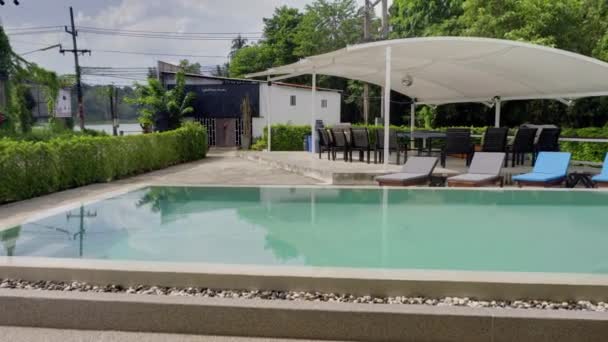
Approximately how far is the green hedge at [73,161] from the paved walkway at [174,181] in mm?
319

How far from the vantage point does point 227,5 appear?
2959 centimetres

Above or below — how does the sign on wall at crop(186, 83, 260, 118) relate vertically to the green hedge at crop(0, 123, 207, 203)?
above

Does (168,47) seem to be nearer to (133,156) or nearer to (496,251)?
(133,156)

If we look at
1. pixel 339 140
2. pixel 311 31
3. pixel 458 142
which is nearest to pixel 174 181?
pixel 339 140

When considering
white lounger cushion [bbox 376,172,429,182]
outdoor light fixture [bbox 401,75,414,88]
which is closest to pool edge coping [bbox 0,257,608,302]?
white lounger cushion [bbox 376,172,429,182]

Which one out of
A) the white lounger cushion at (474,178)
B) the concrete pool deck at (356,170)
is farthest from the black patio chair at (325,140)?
the white lounger cushion at (474,178)

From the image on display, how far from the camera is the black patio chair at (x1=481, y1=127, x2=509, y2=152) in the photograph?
10.9m

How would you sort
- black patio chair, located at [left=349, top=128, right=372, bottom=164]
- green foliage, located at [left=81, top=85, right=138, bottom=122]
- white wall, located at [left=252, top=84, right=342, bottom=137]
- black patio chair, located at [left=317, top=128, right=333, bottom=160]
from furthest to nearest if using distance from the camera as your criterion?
green foliage, located at [left=81, top=85, right=138, bottom=122], white wall, located at [left=252, top=84, right=342, bottom=137], black patio chair, located at [left=317, top=128, right=333, bottom=160], black patio chair, located at [left=349, top=128, right=372, bottom=164]

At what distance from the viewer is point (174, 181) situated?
12.1 meters

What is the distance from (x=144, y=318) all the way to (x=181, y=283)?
0.55m

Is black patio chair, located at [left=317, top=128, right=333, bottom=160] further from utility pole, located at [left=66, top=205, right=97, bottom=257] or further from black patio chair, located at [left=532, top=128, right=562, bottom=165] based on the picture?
utility pole, located at [left=66, top=205, right=97, bottom=257]

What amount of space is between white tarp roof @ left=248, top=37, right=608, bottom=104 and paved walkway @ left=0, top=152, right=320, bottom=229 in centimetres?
329

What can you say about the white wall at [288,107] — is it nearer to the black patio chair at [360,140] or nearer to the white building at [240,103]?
the white building at [240,103]

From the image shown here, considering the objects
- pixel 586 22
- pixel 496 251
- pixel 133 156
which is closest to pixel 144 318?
pixel 496 251
